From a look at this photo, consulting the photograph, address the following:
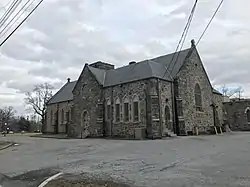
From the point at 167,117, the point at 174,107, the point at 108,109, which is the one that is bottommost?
the point at 167,117

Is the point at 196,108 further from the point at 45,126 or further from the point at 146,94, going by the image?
the point at 45,126

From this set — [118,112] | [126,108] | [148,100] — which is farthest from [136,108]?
[118,112]

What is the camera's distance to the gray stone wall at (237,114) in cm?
4500

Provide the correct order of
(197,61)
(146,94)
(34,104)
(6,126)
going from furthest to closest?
(6,126) < (34,104) < (197,61) < (146,94)

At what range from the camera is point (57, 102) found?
53188 millimetres

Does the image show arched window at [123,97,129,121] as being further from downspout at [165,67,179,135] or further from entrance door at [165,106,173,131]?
downspout at [165,67,179,135]

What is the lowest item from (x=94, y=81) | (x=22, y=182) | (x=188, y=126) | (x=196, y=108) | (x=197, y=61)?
(x=22, y=182)

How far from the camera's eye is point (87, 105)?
127 ft

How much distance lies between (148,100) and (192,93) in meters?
7.90

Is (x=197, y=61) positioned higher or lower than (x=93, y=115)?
higher

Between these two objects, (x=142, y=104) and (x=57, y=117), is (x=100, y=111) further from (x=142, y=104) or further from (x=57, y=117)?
(x=57, y=117)

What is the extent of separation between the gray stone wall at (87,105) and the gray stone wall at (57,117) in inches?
311

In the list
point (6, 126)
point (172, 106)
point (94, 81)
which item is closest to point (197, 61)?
point (172, 106)

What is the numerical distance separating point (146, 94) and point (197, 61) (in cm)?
1143
